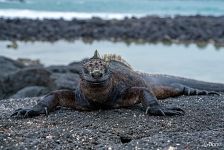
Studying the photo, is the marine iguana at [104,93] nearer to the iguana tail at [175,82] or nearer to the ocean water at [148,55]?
the iguana tail at [175,82]

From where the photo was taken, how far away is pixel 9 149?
4.55 m

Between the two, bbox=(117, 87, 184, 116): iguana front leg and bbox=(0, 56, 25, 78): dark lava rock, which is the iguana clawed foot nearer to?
bbox=(117, 87, 184, 116): iguana front leg

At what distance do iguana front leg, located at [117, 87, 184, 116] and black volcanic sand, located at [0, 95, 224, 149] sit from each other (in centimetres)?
9

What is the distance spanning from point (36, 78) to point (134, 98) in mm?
5919

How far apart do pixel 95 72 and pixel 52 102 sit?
3.10 feet

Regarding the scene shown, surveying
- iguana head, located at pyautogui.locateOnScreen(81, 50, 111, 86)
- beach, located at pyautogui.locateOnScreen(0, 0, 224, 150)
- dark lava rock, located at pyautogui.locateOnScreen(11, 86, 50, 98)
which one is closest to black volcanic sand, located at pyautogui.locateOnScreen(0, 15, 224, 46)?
beach, located at pyautogui.locateOnScreen(0, 0, 224, 150)

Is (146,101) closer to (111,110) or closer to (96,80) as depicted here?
(111,110)

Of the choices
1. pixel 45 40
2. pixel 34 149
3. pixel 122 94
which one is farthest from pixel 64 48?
pixel 34 149

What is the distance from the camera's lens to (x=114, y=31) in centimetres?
3059

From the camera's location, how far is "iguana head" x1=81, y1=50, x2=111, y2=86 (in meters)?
5.43

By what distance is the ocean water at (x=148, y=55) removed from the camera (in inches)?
631

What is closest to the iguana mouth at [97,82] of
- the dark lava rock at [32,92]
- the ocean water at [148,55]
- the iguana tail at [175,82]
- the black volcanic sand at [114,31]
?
the iguana tail at [175,82]

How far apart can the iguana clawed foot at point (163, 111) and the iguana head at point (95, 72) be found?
593mm

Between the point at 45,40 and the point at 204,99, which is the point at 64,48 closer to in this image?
the point at 45,40
